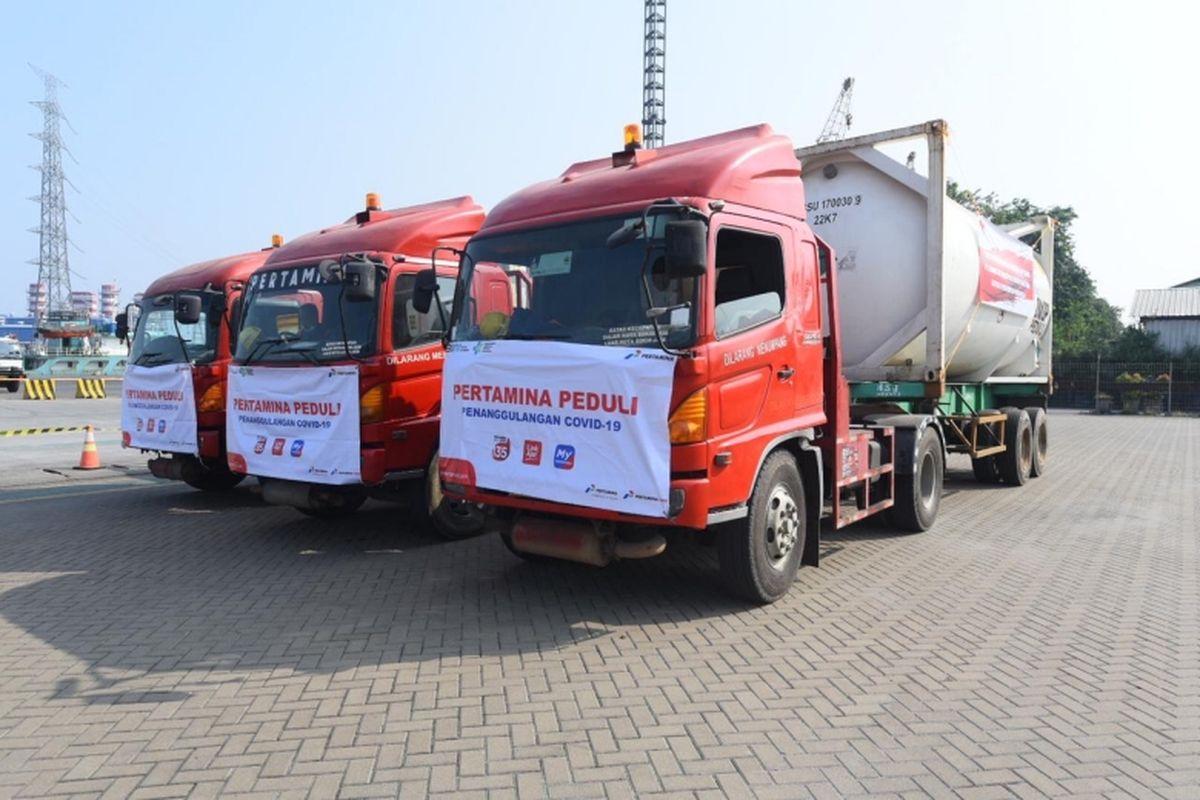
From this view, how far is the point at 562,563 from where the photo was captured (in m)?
6.77

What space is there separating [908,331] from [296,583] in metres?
5.96

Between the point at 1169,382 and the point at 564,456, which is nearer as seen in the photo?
the point at 564,456

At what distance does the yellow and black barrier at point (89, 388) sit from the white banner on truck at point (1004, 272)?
3120 centimetres

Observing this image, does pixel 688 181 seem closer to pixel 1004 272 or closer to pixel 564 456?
pixel 564 456

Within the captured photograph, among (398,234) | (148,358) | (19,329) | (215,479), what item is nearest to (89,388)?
(215,479)

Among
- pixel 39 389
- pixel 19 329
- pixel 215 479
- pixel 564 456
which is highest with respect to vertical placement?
pixel 19 329

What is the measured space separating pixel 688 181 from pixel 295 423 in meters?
4.16

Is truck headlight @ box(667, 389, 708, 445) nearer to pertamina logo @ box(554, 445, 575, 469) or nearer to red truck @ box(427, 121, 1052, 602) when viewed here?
red truck @ box(427, 121, 1052, 602)

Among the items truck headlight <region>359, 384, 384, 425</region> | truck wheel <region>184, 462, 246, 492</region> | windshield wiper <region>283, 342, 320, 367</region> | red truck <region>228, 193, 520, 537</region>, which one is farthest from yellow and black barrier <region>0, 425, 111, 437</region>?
truck headlight <region>359, 384, 384, 425</region>

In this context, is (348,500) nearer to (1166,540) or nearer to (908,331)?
(908,331)

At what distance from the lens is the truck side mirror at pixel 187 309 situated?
875cm

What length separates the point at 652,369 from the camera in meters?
4.77

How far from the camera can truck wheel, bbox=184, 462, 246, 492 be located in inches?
383

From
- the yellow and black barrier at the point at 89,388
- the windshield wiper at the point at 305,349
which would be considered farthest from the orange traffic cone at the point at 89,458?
the yellow and black barrier at the point at 89,388
